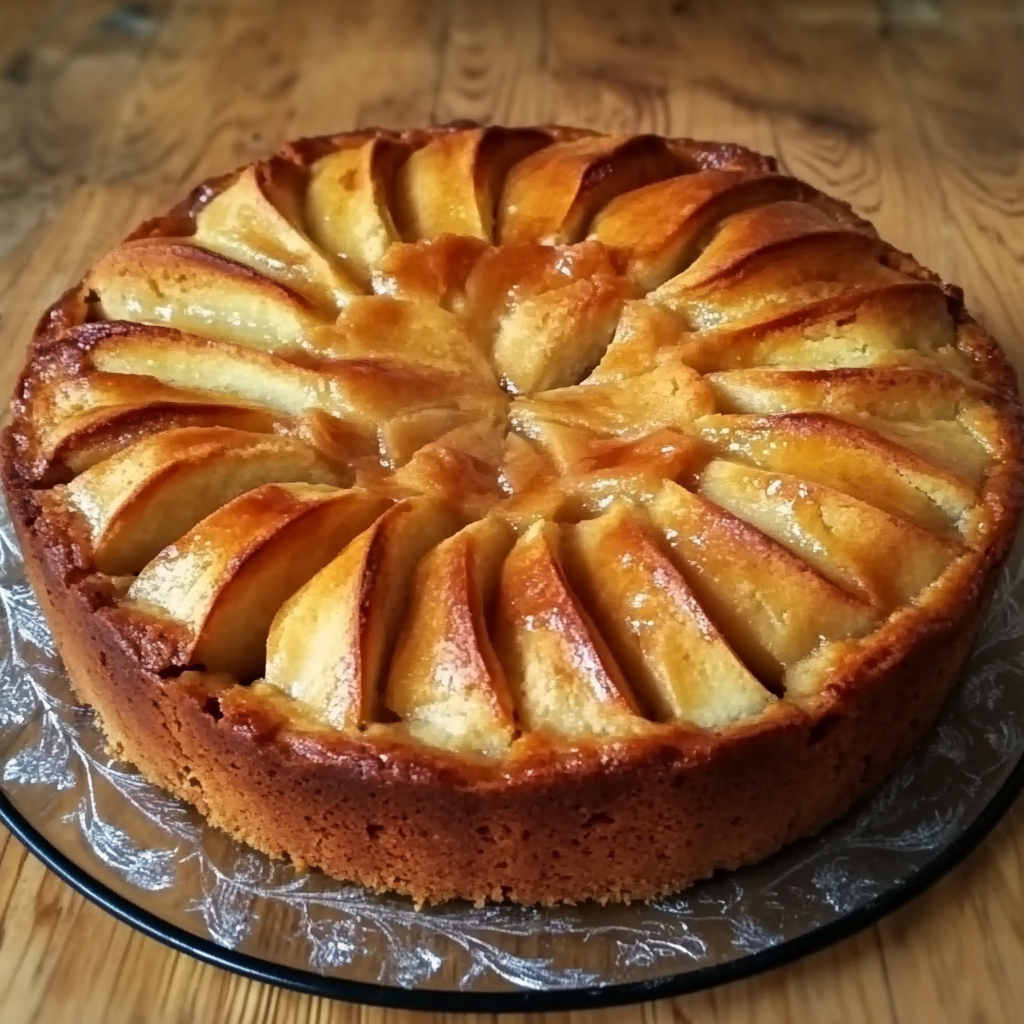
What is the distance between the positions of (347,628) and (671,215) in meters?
1.12

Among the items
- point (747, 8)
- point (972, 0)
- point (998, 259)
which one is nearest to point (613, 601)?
point (998, 259)

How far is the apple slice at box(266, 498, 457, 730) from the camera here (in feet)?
5.50

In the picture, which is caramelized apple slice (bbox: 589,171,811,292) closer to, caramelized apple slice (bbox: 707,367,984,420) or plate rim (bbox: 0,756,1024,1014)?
caramelized apple slice (bbox: 707,367,984,420)

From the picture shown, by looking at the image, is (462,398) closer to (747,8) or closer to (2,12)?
(747,8)

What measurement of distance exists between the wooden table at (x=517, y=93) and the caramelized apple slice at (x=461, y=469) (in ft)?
4.74

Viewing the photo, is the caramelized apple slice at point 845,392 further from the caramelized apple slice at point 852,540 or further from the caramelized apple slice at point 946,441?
the caramelized apple slice at point 852,540

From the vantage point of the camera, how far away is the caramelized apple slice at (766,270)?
2260 millimetres

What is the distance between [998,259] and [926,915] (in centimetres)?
201

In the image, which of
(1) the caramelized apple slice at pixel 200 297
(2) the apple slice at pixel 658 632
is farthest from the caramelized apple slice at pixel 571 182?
(2) the apple slice at pixel 658 632

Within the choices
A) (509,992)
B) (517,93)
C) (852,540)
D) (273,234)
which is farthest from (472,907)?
(517,93)

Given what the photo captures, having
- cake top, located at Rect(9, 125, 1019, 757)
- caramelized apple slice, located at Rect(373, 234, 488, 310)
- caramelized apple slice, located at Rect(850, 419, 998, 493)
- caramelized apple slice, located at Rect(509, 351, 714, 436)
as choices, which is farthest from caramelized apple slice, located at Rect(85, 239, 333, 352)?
caramelized apple slice, located at Rect(850, 419, 998, 493)

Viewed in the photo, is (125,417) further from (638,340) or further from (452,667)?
(638,340)

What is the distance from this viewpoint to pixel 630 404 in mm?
2105

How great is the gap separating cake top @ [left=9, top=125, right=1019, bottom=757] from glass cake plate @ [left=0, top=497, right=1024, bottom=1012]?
0.86 feet
